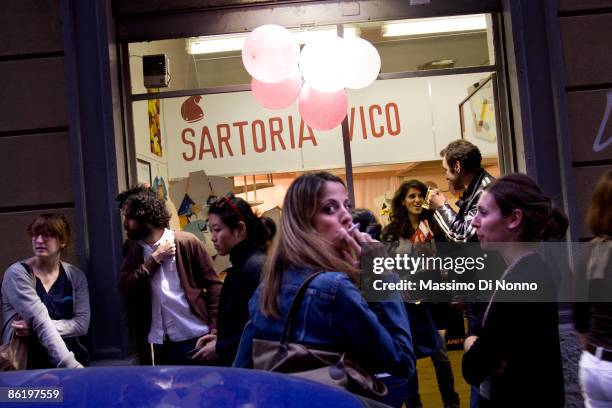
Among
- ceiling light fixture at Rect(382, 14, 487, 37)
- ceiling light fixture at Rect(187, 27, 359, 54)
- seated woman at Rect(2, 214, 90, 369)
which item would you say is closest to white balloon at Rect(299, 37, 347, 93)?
ceiling light fixture at Rect(187, 27, 359, 54)

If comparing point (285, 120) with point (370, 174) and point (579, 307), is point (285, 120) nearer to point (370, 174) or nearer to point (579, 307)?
point (370, 174)

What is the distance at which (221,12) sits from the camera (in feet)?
20.0

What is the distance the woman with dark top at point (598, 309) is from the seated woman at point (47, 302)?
315 cm

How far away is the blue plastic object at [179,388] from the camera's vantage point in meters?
1.77

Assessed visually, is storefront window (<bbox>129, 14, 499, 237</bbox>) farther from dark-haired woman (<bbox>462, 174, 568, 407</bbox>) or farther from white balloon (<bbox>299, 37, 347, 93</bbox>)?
dark-haired woman (<bbox>462, 174, 568, 407</bbox>)

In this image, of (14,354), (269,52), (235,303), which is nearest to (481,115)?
(269,52)

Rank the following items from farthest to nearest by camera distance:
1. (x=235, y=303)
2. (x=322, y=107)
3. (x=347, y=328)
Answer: (x=322, y=107) < (x=235, y=303) < (x=347, y=328)

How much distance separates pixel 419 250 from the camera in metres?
5.25

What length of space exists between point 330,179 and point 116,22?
13.5 ft

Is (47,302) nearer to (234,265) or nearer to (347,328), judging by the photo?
(234,265)

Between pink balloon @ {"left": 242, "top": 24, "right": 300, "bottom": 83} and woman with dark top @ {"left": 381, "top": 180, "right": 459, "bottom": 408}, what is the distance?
4.41ft

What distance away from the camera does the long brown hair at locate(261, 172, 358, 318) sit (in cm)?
245

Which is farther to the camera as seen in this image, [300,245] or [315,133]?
[315,133]

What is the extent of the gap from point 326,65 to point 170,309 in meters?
2.19
